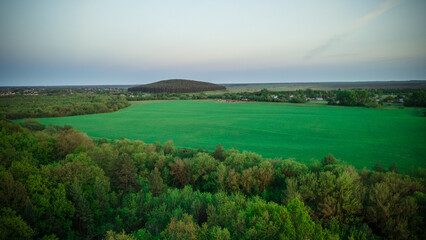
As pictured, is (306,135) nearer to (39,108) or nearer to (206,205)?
(206,205)

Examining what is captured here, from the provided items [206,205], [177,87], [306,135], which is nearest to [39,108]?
[206,205]

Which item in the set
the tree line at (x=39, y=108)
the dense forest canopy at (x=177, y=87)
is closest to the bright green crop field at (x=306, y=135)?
the tree line at (x=39, y=108)

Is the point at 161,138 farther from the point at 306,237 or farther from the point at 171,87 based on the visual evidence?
the point at 171,87

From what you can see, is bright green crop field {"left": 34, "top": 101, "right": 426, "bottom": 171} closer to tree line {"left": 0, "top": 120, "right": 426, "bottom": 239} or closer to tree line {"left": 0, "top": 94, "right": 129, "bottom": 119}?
tree line {"left": 0, "top": 120, "right": 426, "bottom": 239}

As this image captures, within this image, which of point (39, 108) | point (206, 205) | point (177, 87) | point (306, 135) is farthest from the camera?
point (177, 87)

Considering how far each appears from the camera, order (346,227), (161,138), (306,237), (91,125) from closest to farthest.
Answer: (306,237), (346,227), (161,138), (91,125)

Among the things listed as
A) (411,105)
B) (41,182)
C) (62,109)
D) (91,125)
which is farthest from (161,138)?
(411,105)

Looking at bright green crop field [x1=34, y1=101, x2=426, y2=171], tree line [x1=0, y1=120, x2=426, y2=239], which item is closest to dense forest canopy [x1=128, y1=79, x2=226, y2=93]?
bright green crop field [x1=34, y1=101, x2=426, y2=171]

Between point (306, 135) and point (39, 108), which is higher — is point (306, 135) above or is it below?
below

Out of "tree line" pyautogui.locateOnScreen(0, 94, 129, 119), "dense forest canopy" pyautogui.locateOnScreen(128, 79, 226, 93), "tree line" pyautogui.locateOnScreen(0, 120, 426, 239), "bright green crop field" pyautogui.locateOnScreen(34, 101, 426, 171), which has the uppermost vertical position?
"dense forest canopy" pyautogui.locateOnScreen(128, 79, 226, 93)
